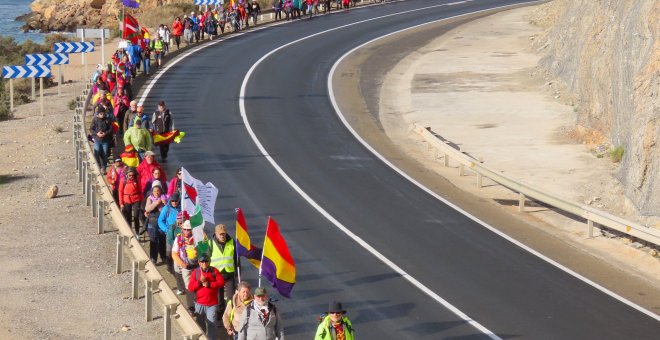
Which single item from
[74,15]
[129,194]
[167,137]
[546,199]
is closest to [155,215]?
[129,194]

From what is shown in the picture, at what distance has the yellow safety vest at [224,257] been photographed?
16.0 metres

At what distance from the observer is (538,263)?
67.4 ft

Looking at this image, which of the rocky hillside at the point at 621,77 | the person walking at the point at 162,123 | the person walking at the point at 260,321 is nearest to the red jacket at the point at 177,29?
the rocky hillside at the point at 621,77

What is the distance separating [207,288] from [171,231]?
3025 millimetres

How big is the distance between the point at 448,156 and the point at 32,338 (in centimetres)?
1494

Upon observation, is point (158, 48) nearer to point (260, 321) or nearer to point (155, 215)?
point (155, 215)

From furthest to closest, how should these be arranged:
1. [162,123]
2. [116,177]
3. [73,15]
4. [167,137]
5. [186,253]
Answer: [73,15]
[162,123]
[167,137]
[116,177]
[186,253]

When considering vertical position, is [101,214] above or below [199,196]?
below

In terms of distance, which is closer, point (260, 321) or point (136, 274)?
point (260, 321)

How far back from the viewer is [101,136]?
2505 cm

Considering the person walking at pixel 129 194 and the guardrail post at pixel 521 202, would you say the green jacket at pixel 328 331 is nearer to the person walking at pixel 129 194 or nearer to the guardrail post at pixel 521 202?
the person walking at pixel 129 194

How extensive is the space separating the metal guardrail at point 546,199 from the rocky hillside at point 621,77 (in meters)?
1.73

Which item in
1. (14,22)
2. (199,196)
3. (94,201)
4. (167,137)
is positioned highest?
(199,196)

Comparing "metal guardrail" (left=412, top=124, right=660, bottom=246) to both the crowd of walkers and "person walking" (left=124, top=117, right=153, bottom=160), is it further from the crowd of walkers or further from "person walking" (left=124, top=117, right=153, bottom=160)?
"person walking" (left=124, top=117, right=153, bottom=160)
